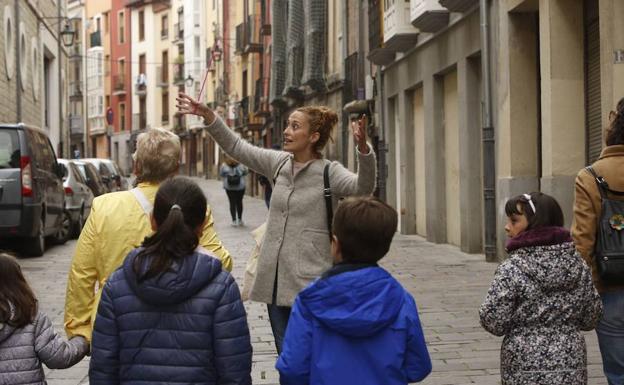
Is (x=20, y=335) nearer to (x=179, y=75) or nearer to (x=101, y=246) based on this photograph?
(x=101, y=246)

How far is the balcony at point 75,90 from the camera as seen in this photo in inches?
3285

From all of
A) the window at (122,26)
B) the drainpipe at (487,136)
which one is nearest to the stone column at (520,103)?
the drainpipe at (487,136)

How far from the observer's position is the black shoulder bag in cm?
508

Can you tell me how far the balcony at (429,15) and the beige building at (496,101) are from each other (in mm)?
16

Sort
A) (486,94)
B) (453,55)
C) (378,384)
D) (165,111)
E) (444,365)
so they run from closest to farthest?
1. (378,384)
2. (444,365)
3. (486,94)
4. (453,55)
5. (165,111)

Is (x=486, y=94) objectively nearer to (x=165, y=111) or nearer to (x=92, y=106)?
(x=165, y=111)

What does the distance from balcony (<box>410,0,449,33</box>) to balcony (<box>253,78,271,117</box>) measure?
2451cm

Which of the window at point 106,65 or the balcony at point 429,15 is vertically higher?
the window at point 106,65

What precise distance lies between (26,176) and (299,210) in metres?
10.1

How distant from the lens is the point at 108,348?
394 centimetres

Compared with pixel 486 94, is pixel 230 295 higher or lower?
lower

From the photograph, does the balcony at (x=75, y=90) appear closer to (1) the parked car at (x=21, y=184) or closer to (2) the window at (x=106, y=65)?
(2) the window at (x=106, y=65)

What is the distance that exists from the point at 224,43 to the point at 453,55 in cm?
4106

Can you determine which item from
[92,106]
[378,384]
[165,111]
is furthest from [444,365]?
[92,106]
